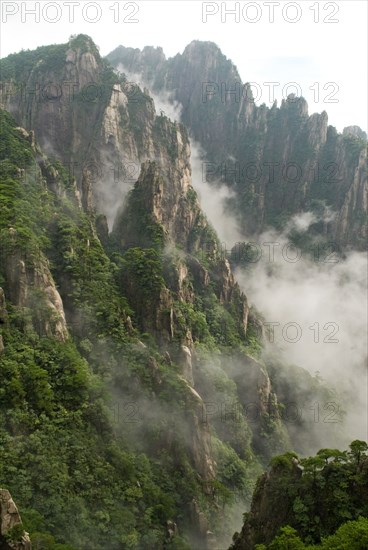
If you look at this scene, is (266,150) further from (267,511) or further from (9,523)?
(9,523)

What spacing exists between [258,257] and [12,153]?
72252 mm

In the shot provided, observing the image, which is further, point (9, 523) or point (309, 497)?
point (309, 497)

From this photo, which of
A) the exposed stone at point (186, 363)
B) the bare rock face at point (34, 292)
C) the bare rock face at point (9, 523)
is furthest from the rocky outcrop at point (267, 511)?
the exposed stone at point (186, 363)

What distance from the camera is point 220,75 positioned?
153 metres

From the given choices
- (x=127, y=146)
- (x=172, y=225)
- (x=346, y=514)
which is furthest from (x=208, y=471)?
(x=127, y=146)

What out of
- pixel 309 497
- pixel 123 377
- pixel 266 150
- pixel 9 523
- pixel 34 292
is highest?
pixel 266 150

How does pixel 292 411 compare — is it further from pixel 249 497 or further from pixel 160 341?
pixel 160 341

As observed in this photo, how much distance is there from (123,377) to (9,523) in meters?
24.0

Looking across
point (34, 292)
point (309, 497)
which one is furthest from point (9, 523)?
point (34, 292)

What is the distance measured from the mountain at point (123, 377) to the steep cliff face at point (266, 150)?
50545mm

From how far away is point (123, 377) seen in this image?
48.8 meters

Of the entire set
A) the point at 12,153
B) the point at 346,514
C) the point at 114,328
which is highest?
the point at 12,153

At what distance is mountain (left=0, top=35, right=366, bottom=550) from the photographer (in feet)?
123

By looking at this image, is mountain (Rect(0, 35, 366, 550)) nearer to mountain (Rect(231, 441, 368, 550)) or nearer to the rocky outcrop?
the rocky outcrop
